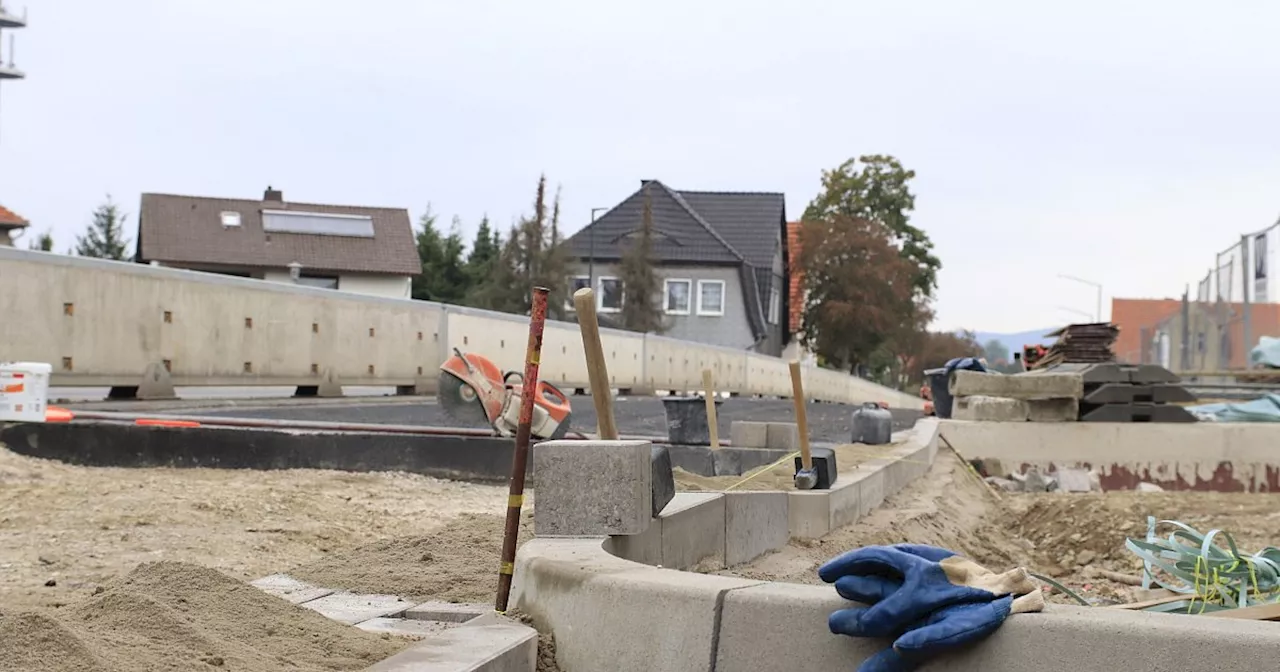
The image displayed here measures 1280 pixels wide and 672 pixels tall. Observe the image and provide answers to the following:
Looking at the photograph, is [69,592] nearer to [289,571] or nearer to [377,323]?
[289,571]

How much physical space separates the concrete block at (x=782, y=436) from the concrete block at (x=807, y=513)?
373 cm

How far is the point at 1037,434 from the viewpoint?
58.9ft

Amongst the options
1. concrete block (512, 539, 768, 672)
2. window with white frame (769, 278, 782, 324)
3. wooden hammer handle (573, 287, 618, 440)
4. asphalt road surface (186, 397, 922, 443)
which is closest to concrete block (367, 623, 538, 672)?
concrete block (512, 539, 768, 672)

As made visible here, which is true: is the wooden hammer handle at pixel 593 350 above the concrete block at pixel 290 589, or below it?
above

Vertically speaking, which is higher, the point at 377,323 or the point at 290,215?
the point at 290,215

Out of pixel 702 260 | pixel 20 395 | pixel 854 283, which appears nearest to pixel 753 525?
pixel 20 395

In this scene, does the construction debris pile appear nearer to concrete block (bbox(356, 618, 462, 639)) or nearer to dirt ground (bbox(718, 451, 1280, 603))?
dirt ground (bbox(718, 451, 1280, 603))

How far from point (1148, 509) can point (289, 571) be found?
29.5 ft

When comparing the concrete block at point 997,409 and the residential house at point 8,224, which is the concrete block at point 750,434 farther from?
the residential house at point 8,224

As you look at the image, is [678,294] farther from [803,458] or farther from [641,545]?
[641,545]

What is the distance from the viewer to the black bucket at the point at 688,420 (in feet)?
41.8

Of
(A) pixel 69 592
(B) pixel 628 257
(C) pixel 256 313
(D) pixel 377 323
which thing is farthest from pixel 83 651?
(B) pixel 628 257

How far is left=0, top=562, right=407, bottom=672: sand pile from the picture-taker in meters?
3.87

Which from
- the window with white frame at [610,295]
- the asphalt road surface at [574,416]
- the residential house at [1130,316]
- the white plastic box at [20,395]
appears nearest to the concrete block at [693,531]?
the white plastic box at [20,395]
